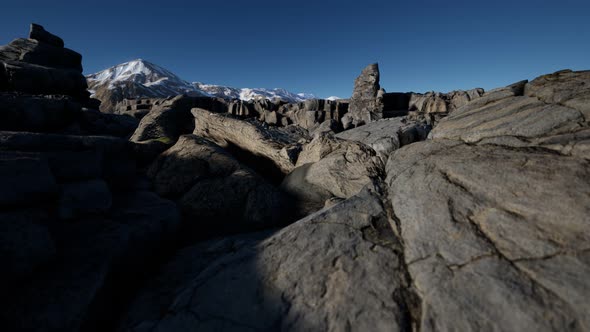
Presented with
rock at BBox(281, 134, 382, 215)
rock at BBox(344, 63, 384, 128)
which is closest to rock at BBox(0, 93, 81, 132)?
rock at BBox(281, 134, 382, 215)

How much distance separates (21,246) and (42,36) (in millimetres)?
20207

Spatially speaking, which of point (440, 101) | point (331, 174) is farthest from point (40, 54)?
point (440, 101)

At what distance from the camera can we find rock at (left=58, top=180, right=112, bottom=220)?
316cm

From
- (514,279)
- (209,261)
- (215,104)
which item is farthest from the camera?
(215,104)

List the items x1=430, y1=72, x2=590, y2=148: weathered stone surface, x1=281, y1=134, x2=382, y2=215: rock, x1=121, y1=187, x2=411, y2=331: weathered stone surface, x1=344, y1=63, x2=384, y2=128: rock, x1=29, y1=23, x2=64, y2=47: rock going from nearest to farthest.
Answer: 1. x1=121, y1=187, x2=411, y2=331: weathered stone surface
2. x1=430, y1=72, x2=590, y2=148: weathered stone surface
3. x1=281, y1=134, x2=382, y2=215: rock
4. x1=29, y1=23, x2=64, y2=47: rock
5. x1=344, y1=63, x2=384, y2=128: rock

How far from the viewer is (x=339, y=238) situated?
2643mm

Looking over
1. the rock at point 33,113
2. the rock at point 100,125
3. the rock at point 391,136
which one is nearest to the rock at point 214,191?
the rock at point 391,136

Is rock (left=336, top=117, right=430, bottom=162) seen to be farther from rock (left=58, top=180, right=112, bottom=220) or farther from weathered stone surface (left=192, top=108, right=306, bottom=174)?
rock (left=58, top=180, right=112, bottom=220)

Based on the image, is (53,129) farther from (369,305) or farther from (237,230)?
(369,305)

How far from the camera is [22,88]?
34.5 feet

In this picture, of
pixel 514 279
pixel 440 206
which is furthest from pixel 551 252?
pixel 440 206

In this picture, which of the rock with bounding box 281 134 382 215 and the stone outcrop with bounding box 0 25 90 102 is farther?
the stone outcrop with bounding box 0 25 90 102

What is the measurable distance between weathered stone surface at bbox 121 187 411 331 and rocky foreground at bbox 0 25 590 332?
1 centimetres

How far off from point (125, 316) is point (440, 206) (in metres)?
3.70
